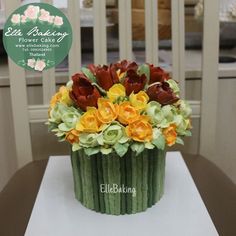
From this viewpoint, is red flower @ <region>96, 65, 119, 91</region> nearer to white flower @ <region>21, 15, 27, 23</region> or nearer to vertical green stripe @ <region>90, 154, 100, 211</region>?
vertical green stripe @ <region>90, 154, 100, 211</region>

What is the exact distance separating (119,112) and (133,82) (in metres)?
0.06

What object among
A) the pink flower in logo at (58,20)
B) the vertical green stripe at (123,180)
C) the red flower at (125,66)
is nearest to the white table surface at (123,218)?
the vertical green stripe at (123,180)

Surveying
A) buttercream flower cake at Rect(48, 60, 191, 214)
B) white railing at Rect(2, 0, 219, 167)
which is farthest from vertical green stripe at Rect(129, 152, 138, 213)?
white railing at Rect(2, 0, 219, 167)

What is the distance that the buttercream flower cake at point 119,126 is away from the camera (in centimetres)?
56

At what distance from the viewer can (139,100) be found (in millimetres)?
573

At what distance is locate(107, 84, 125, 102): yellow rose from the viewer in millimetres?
579

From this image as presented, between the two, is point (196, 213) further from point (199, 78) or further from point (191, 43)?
point (191, 43)

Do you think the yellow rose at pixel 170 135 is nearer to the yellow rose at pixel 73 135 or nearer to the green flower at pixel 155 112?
the green flower at pixel 155 112

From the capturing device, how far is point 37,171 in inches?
35.2

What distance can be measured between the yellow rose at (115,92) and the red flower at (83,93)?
17 millimetres

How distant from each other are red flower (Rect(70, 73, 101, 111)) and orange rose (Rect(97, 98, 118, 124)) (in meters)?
0.02

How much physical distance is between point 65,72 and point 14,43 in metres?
0.15

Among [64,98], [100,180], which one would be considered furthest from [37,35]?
[100,180]

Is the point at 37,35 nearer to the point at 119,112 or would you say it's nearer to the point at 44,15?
the point at 44,15
